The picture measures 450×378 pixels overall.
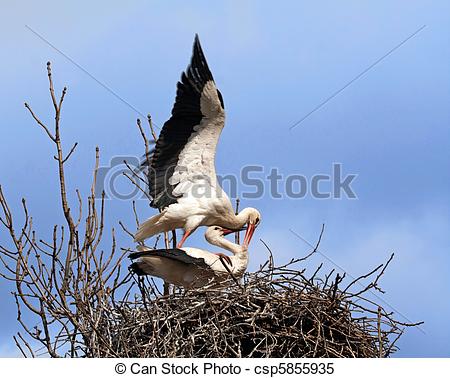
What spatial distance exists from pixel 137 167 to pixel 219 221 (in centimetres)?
91

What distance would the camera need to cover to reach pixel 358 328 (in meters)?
8.05

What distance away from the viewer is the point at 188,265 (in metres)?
8.61

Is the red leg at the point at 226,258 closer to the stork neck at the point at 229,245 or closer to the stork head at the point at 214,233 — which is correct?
the stork neck at the point at 229,245

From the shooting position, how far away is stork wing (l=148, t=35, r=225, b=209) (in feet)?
31.8

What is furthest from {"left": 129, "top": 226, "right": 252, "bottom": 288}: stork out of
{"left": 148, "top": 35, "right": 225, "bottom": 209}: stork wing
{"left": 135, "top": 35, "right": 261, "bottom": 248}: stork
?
{"left": 148, "top": 35, "right": 225, "bottom": 209}: stork wing

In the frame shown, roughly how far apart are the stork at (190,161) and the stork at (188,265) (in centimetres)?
91

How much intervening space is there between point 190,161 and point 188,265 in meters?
1.46

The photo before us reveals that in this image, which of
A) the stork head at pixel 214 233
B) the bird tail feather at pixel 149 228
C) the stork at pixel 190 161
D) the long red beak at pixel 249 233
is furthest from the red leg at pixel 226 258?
the bird tail feather at pixel 149 228

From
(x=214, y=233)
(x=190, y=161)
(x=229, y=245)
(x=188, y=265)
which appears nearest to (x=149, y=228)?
(x=214, y=233)

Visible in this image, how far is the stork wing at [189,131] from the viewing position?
969 cm

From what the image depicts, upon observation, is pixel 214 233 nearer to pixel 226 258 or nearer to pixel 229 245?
pixel 229 245

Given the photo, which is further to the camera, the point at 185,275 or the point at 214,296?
the point at 185,275
